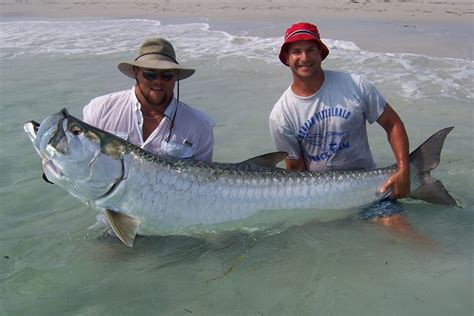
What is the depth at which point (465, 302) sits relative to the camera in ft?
8.97

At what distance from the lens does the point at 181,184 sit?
3.22 m

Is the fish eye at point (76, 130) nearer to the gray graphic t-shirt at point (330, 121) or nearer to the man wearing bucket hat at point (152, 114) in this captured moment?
the man wearing bucket hat at point (152, 114)

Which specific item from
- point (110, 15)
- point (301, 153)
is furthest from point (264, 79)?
point (110, 15)

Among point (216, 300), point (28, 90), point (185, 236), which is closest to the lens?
point (216, 300)

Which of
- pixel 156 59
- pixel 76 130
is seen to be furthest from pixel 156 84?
pixel 76 130

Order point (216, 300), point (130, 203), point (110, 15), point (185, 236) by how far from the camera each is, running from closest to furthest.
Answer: point (216, 300)
point (130, 203)
point (185, 236)
point (110, 15)

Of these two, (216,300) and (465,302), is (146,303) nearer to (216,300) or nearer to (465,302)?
(216,300)

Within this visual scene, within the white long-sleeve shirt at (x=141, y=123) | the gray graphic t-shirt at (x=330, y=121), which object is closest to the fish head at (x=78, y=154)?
the white long-sleeve shirt at (x=141, y=123)

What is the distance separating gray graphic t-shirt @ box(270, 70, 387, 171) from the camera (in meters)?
3.89

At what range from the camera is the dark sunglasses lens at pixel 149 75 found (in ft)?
11.3

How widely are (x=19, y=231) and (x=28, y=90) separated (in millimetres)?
4612

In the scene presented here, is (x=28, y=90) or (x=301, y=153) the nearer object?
(x=301, y=153)

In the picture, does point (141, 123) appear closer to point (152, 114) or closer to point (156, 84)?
point (152, 114)

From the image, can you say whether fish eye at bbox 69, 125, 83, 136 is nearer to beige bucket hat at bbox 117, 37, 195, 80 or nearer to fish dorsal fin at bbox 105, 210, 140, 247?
fish dorsal fin at bbox 105, 210, 140, 247
